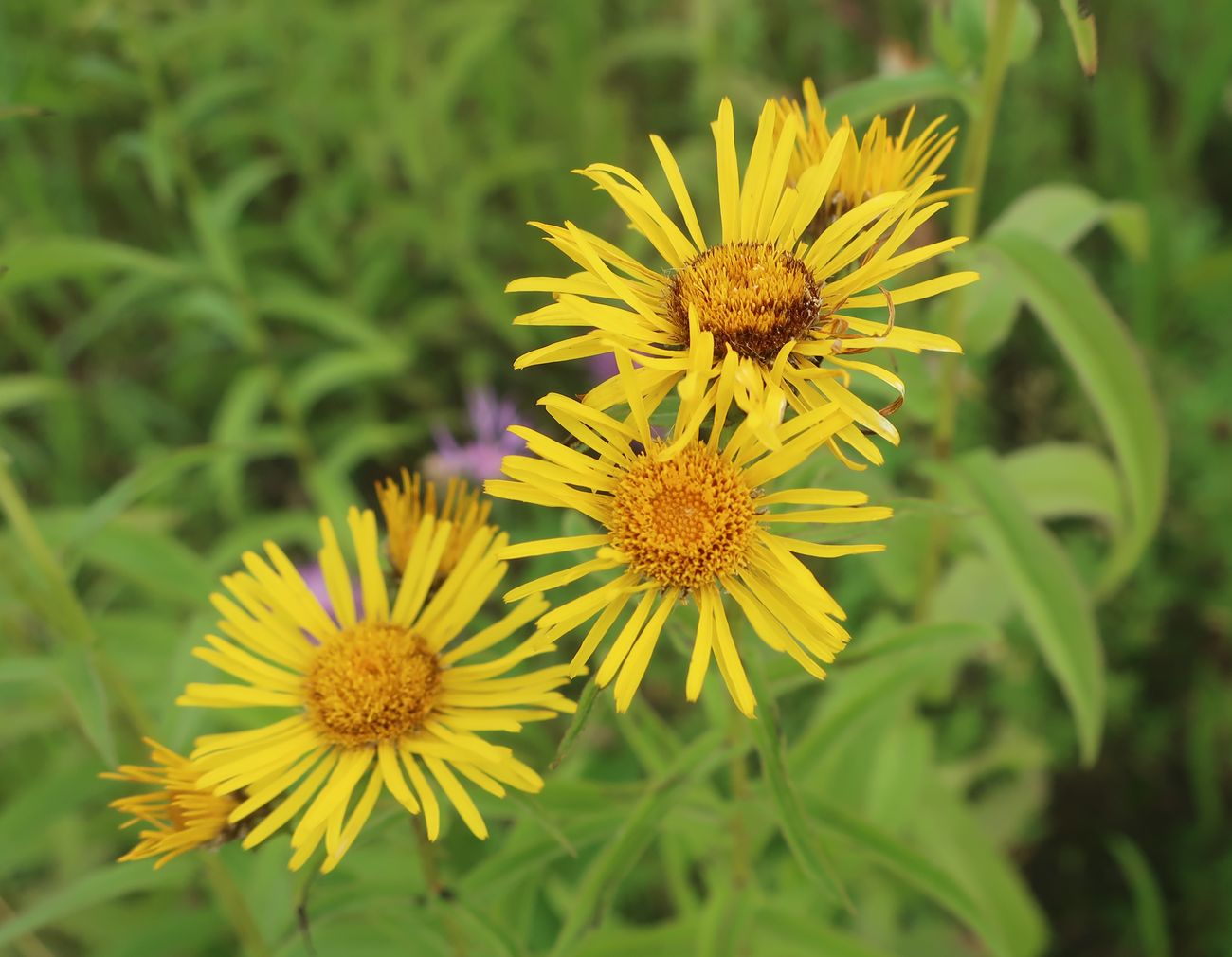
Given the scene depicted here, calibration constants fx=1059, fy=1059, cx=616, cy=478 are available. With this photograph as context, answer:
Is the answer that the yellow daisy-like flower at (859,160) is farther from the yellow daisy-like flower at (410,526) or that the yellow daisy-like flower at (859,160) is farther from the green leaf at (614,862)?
the green leaf at (614,862)

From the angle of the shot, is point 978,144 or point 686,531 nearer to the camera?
point 686,531

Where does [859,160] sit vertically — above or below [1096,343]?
above

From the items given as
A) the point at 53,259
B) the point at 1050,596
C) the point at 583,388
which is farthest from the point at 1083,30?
the point at 583,388

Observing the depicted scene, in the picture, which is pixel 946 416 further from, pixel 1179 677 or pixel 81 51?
pixel 81 51

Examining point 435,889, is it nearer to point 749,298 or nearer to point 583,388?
point 749,298

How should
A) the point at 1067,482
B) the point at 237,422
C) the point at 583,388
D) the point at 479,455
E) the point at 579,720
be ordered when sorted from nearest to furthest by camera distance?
the point at 579,720, the point at 1067,482, the point at 479,455, the point at 237,422, the point at 583,388

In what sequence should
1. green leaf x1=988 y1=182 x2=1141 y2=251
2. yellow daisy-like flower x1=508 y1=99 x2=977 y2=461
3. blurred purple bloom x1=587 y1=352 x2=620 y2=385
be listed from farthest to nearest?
blurred purple bloom x1=587 y1=352 x2=620 y2=385 → green leaf x1=988 y1=182 x2=1141 y2=251 → yellow daisy-like flower x1=508 y1=99 x2=977 y2=461

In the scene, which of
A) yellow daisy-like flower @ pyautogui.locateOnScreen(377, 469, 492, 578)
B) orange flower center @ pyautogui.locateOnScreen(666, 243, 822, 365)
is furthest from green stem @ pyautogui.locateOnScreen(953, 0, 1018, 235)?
yellow daisy-like flower @ pyautogui.locateOnScreen(377, 469, 492, 578)

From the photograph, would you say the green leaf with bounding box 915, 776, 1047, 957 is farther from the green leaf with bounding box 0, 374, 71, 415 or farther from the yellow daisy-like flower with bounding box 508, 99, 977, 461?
the green leaf with bounding box 0, 374, 71, 415
